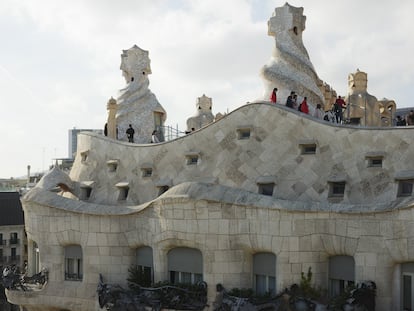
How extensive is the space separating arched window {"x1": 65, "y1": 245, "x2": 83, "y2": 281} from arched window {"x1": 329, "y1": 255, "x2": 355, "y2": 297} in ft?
37.8

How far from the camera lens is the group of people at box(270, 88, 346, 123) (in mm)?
25859

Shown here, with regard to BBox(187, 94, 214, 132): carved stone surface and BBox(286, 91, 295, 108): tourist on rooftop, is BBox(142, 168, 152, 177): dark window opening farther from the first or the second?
BBox(187, 94, 214, 132): carved stone surface

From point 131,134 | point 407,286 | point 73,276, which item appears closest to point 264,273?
point 407,286

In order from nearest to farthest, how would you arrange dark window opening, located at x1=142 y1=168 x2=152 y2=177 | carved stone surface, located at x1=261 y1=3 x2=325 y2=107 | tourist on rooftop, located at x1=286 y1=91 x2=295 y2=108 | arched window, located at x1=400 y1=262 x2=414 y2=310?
arched window, located at x1=400 y1=262 x2=414 y2=310, tourist on rooftop, located at x1=286 y1=91 x2=295 y2=108, carved stone surface, located at x1=261 y1=3 x2=325 y2=107, dark window opening, located at x1=142 y1=168 x2=152 y2=177

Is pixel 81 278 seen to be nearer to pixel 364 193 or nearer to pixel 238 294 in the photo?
pixel 238 294

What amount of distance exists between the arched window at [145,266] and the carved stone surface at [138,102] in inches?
367

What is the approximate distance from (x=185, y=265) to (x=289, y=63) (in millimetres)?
9709

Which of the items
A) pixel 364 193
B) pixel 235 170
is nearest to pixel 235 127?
pixel 235 170

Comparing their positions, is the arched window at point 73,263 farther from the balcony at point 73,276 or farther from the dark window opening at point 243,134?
the dark window opening at point 243,134

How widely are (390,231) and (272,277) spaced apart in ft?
16.0

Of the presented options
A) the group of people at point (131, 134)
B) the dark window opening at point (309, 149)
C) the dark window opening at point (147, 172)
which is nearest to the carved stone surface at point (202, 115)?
the group of people at point (131, 134)

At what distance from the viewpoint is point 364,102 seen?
27.9m

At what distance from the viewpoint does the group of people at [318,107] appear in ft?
84.8

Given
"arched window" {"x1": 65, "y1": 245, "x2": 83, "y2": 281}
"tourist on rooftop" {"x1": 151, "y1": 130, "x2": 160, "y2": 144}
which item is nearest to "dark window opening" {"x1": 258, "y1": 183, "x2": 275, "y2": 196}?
"tourist on rooftop" {"x1": 151, "y1": 130, "x2": 160, "y2": 144}
